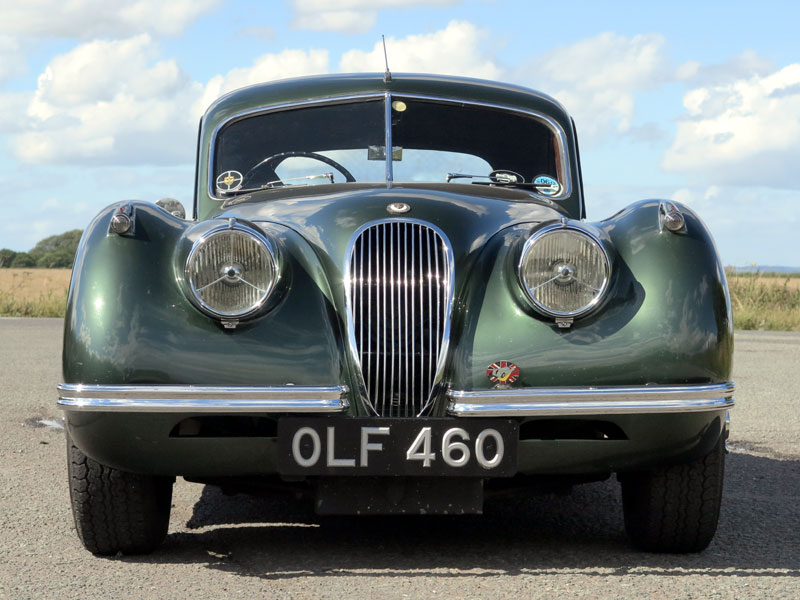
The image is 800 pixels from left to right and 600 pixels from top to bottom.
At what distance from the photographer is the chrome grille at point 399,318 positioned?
11.7 ft

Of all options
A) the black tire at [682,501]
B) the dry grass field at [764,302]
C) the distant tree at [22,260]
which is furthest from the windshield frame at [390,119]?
the distant tree at [22,260]

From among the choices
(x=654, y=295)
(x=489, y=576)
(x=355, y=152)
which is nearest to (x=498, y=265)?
(x=654, y=295)

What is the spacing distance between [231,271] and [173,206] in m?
1.57

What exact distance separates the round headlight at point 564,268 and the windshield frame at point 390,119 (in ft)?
4.59

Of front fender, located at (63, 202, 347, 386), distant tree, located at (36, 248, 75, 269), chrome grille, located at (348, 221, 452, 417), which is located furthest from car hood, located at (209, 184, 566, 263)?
distant tree, located at (36, 248, 75, 269)

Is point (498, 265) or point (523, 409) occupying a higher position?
point (498, 265)

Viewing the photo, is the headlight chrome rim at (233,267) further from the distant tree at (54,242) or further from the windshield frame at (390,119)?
the distant tree at (54,242)

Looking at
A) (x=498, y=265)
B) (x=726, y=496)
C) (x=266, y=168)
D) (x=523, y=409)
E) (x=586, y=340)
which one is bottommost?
(x=726, y=496)

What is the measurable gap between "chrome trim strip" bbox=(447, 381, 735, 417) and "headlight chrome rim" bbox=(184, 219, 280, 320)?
2.23 ft

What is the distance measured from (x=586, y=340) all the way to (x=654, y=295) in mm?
292

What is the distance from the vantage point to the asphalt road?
134 inches

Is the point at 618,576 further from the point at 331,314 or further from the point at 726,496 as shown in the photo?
the point at 726,496

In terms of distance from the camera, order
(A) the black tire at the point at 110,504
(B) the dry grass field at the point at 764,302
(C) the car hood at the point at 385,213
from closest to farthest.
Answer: (A) the black tire at the point at 110,504 < (C) the car hood at the point at 385,213 < (B) the dry grass field at the point at 764,302

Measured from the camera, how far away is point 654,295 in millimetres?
3613
